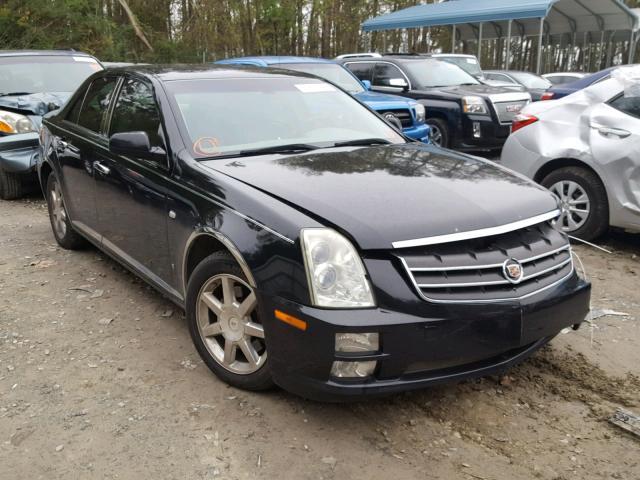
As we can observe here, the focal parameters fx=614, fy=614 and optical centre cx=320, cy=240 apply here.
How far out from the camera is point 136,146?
3.44m

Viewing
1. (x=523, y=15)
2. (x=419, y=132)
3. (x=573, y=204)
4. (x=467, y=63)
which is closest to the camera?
(x=573, y=204)

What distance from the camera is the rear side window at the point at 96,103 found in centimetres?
440

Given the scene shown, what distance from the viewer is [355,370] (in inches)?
100

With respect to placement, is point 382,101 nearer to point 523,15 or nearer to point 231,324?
point 231,324

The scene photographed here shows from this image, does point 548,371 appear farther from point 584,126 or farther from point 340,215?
point 584,126

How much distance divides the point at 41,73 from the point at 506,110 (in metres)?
6.69

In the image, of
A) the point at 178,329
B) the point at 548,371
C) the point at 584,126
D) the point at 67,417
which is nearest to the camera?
the point at 67,417

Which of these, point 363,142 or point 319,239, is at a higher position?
point 363,142

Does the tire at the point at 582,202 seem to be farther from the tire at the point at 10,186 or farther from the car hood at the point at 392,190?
the tire at the point at 10,186

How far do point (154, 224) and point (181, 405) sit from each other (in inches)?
43.7

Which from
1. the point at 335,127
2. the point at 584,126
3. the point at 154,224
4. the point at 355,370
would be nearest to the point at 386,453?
the point at 355,370

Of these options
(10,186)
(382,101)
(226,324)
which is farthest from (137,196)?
(382,101)

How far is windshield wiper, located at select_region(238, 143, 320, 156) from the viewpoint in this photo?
350 cm

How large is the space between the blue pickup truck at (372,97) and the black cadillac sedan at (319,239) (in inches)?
161
